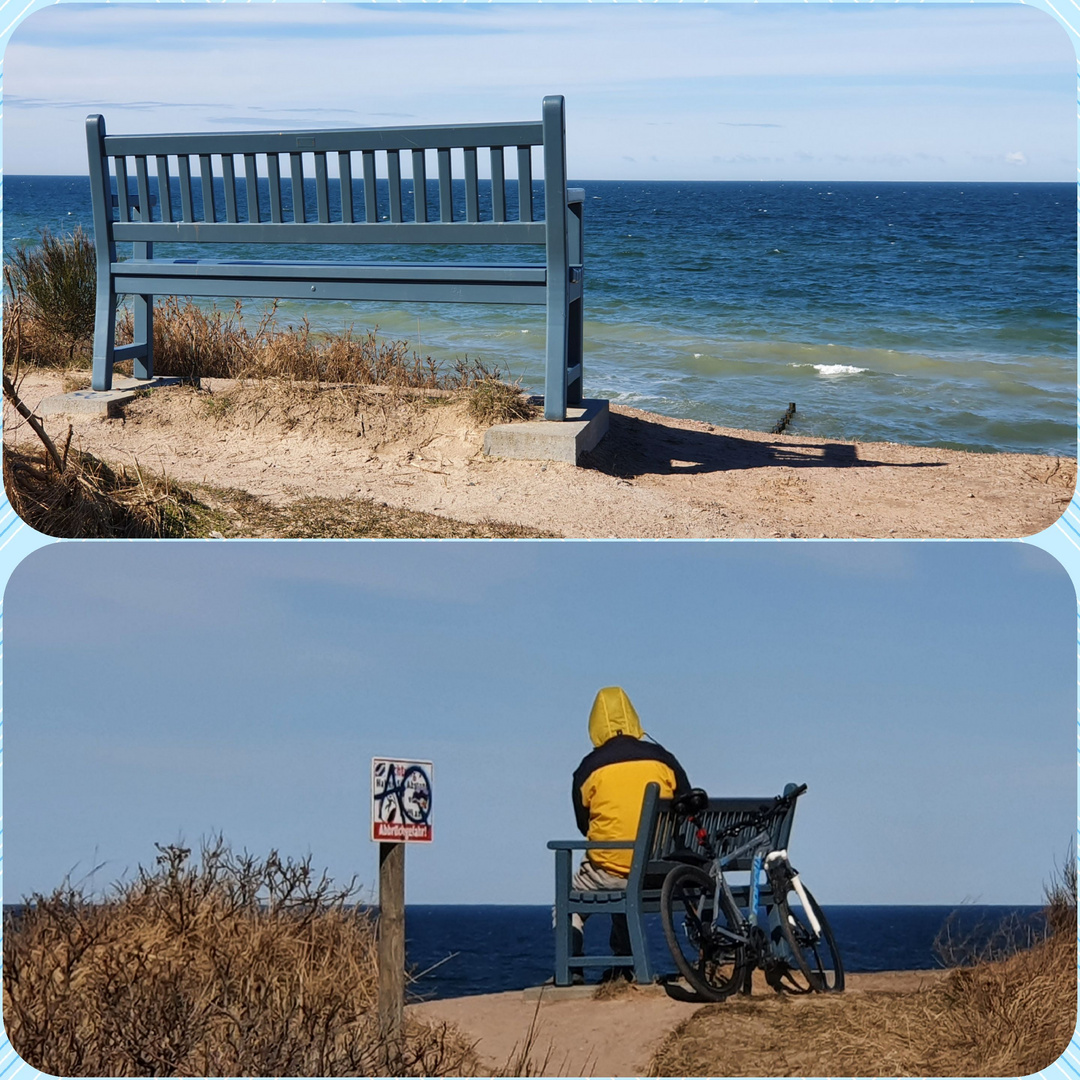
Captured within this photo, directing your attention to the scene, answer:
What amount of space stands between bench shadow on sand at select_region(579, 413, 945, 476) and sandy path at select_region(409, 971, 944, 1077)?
3250 mm

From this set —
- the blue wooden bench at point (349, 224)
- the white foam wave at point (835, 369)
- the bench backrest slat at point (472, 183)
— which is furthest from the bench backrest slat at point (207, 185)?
the white foam wave at point (835, 369)

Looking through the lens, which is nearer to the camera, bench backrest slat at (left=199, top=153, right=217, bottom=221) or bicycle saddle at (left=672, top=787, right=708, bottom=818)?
bicycle saddle at (left=672, top=787, right=708, bottom=818)

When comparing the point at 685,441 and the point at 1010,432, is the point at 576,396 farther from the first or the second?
the point at 1010,432

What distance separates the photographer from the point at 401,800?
4.41m

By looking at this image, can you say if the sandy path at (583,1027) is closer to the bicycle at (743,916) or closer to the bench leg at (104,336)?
the bicycle at (743,916)

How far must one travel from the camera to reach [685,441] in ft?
28.6

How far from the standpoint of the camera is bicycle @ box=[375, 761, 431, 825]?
4367 mm

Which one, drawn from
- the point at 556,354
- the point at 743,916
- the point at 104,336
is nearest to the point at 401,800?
the point at 743,916

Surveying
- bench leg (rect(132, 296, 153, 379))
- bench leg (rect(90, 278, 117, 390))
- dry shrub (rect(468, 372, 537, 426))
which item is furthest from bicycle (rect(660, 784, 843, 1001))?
bench leg (rect(132, 296, 153, 379))

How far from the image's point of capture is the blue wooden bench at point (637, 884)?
529 cm

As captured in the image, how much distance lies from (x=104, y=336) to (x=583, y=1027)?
608cm

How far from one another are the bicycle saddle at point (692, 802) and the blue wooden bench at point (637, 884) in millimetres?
51

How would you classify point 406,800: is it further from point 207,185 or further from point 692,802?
point 207,185

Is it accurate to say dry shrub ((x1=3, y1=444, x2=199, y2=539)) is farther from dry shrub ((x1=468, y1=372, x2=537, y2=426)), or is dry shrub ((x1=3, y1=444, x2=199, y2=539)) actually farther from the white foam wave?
the white foam wave
